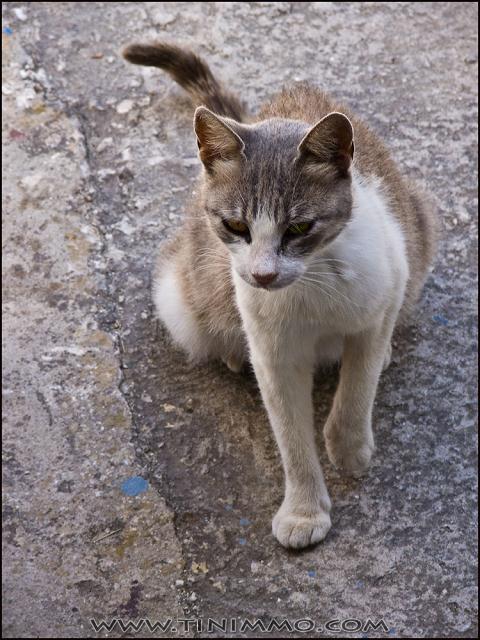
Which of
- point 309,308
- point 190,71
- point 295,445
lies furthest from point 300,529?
point 190,71

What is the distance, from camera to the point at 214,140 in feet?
7.02

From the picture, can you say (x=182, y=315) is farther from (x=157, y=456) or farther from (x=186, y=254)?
(x=157, y=456)

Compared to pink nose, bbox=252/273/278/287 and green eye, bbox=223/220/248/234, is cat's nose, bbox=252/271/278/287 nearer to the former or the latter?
pink nose, bbox=252/273/278/287

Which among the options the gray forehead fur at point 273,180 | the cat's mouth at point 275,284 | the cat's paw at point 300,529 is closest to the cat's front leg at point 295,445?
the cat's paw at point 300,529

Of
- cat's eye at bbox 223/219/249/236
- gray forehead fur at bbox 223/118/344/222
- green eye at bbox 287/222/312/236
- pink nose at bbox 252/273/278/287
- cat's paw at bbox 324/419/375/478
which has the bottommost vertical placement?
cat's paw at bbox 324/419/375/478

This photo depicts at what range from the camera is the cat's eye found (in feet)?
7.00

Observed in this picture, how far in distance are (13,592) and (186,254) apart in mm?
1143

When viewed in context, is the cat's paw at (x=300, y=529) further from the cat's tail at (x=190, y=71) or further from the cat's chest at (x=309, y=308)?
the cat's tail at (x=190, y=71)

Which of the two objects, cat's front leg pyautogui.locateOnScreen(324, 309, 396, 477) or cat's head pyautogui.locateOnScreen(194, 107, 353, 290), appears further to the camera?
cat's front leg pyautogui.locateOnScreen(324, 309, 396, 477)

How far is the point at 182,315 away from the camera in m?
2.98

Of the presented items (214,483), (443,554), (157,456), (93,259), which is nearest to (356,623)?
(443,554)

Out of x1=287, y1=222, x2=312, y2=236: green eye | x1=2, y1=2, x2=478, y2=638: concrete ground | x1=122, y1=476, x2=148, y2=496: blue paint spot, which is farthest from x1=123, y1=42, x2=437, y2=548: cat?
x1=122, y1=476, x2=148, y2=496: blue paint spot

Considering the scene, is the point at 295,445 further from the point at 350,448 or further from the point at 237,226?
the point at 237,226

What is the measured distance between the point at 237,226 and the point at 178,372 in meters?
1.00
